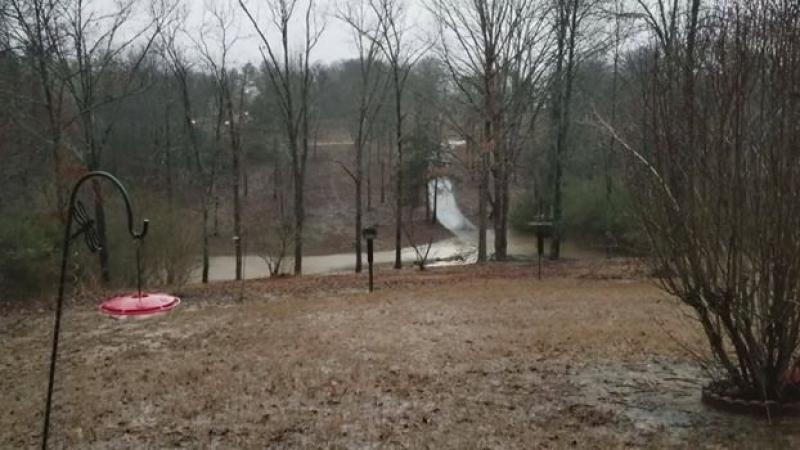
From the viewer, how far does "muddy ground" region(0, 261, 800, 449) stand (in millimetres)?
5359

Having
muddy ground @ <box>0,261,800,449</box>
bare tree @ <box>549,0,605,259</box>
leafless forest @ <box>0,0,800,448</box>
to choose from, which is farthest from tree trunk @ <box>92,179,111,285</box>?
bare tree @ <box>549,0,605,259</box>

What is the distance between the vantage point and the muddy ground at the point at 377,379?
17.6ft

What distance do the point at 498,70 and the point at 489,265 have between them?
6.29m

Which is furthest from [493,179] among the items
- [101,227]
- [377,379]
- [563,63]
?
[377,379]

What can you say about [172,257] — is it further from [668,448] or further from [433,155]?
[433,155]

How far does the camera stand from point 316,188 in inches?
1992

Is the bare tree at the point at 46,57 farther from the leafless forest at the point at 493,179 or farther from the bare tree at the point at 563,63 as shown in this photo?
the bare tree at the point at 563,63

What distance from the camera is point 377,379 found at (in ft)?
22.9

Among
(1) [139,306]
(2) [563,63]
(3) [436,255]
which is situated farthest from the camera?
(3) [436,255]

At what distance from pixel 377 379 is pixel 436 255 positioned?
25482mm

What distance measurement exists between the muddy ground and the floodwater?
43.5 feet

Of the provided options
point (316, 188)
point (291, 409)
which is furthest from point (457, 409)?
point (316, 188)

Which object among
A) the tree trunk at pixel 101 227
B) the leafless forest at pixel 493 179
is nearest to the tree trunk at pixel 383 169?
the leafless forest at pixel 493 179

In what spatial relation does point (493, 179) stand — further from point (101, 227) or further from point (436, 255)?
point (101, 227)
